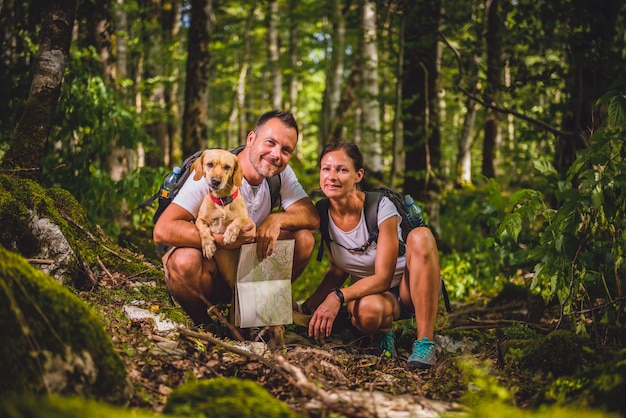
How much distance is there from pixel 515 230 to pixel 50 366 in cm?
359

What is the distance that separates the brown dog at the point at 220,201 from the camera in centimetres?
348

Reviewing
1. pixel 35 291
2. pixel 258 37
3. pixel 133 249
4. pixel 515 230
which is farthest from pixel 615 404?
pixel 258 37

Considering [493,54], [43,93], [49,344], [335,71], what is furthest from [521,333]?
[335,71]

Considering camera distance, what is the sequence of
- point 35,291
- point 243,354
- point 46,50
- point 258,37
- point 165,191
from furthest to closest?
1. point 258,37
2. point 46,50
3. point 165,191
4. point 243,354
5. point 35,291

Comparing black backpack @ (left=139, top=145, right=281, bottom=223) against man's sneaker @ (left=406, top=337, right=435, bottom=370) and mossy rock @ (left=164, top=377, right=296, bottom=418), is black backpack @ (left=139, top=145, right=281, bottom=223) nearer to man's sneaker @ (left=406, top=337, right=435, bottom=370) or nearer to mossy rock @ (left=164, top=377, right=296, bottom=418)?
man's sneaker @ (left=406, top=337, right=435, bottom=370)

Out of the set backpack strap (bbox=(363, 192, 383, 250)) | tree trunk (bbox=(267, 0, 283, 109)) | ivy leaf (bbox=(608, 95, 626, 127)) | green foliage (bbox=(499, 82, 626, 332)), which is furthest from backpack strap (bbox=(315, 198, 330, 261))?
tree trunk (bbox=(267, 0, 283, 109))

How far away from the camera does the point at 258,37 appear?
29.3 metres

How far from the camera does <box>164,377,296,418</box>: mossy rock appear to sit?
2.17 metres

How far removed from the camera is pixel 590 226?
4.12 m

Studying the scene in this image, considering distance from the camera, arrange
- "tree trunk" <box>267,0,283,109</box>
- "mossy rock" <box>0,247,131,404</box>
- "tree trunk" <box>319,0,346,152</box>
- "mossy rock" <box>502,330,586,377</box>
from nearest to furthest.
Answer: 1. "mossy rock" <box>0,247,131,404</box>
2. "mossy rock" <box>502,330,586,377</box>
3. "tree trunk" <box>319,0,346,152</box>
4. "tree trunk" <box>267,0,283,109</box>

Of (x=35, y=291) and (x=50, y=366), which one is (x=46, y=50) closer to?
(x=35, y=291)

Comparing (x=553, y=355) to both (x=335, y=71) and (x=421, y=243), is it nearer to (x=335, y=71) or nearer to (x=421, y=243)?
(x=421, y=243)

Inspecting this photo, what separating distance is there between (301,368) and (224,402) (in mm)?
1144

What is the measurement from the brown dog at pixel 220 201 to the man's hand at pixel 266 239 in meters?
0.23
